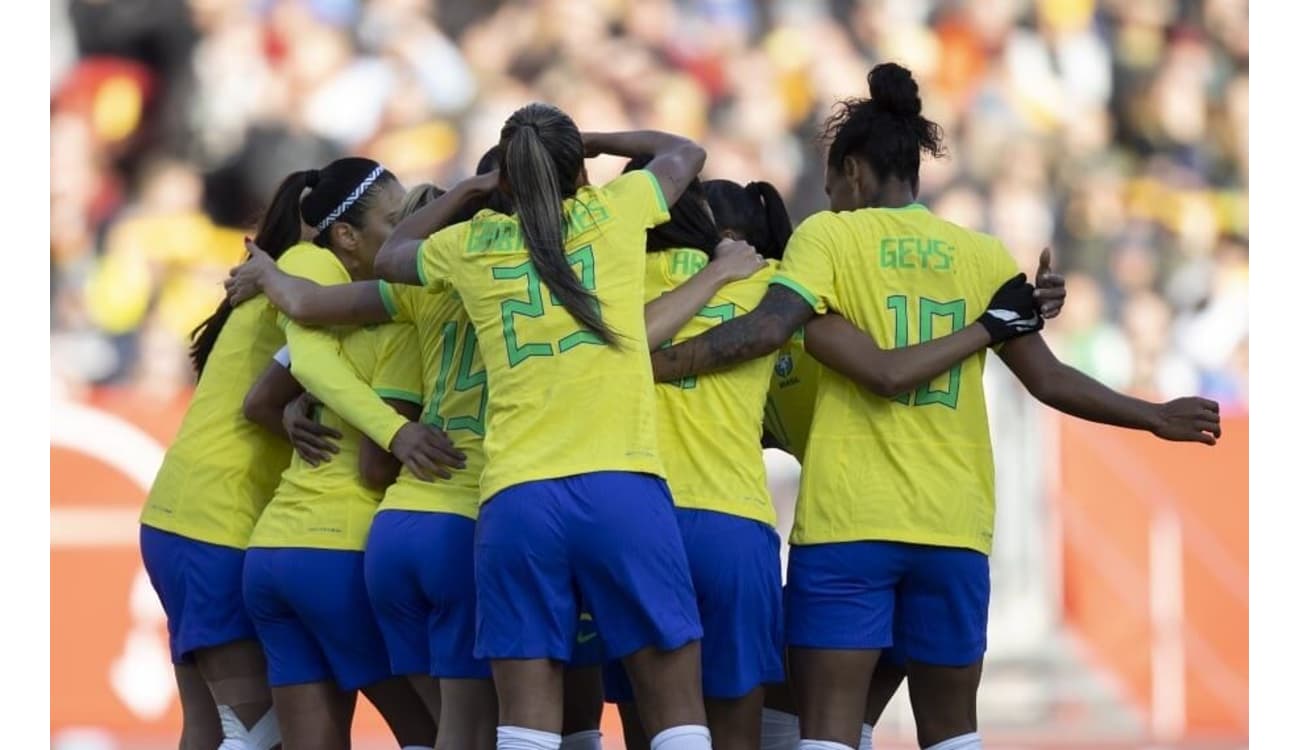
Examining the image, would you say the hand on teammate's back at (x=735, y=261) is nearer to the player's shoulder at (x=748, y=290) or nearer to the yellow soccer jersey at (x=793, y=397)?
the player's shoulder at (x=748, y=290)

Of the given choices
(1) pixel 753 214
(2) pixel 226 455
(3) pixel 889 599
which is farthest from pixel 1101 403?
(2) pixel 226 455

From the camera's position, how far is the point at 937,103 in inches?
492

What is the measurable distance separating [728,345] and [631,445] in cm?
56

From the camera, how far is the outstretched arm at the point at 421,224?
4.75 meters

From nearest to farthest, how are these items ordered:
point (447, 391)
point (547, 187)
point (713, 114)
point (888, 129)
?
point (547, 187)
point (447, 391)
point (888, 129)
point (713, 114)

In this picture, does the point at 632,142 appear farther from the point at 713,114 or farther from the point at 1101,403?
the point at 713,114

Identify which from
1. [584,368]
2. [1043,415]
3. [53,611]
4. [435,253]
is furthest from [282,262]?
[1043,415]

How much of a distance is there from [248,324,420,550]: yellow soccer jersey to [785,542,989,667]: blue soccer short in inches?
46.5

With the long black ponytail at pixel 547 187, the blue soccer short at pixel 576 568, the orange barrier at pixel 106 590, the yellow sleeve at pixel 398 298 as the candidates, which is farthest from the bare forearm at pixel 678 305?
the orange barrier at pixel 106 590

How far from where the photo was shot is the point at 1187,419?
16.5ft

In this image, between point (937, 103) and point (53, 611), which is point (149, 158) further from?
point (937, 103)

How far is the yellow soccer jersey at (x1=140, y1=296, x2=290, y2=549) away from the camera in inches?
220

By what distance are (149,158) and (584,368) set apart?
26.9 ft

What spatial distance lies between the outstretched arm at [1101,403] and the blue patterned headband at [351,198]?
1.85 metres
